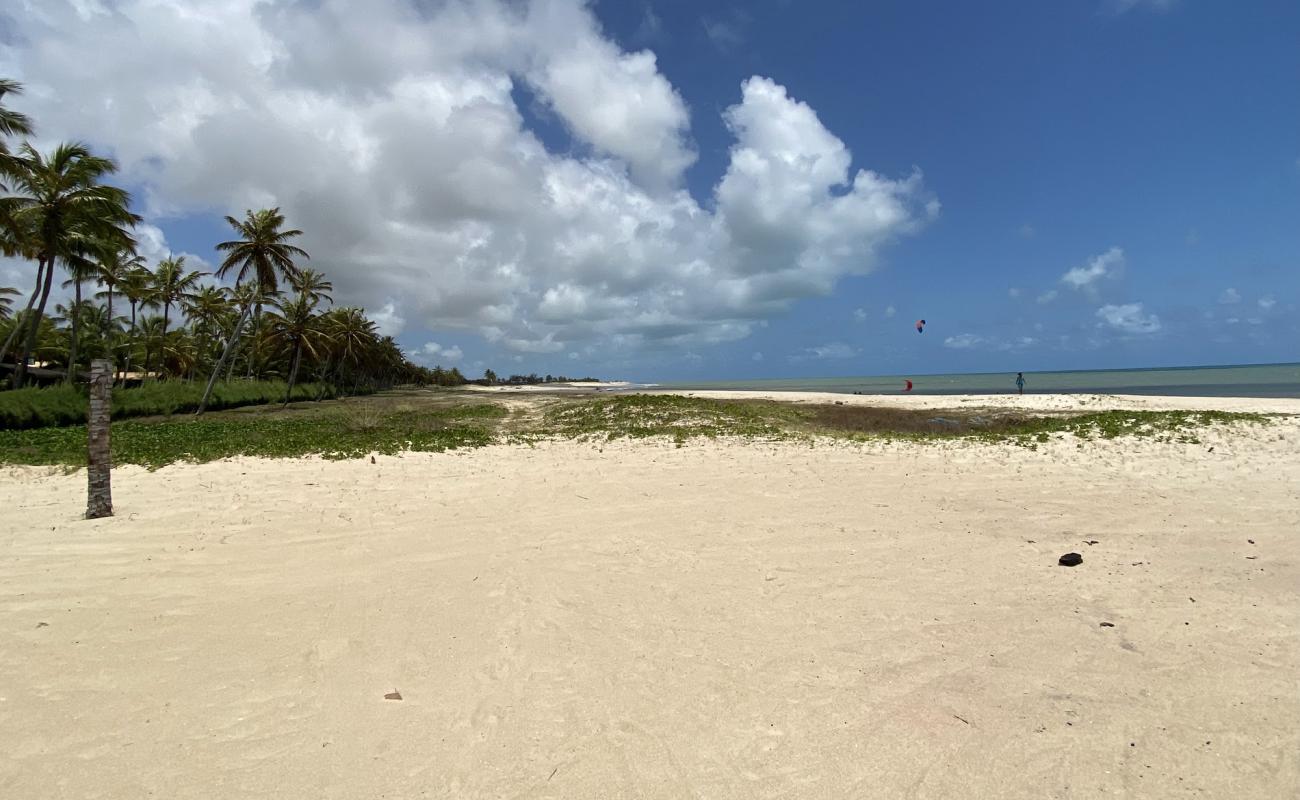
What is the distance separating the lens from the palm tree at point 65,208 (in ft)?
Answer: 81.4

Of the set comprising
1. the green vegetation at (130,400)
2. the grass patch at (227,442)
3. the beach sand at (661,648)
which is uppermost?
the green vegetation at (130,400)

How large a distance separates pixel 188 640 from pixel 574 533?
4.12 meters

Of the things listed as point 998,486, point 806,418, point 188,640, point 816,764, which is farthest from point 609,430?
point 816,764

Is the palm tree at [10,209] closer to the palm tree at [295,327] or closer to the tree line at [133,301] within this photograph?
the tree line at [133,301]

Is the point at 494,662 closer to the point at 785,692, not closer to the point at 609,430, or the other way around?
the point at 785,692

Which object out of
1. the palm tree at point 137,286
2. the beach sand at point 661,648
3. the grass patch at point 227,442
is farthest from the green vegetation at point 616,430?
the palm tree at point 137,286

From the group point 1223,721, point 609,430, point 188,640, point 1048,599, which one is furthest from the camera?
point 609,430

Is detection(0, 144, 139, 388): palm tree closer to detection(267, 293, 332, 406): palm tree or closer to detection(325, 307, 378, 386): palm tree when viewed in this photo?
detection(267, 293, 332, 406): palm tree

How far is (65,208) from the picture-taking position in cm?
2577

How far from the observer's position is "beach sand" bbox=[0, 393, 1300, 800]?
3205 millimetres

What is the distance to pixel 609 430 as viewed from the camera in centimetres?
2022

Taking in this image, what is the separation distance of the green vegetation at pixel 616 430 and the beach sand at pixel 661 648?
584cm

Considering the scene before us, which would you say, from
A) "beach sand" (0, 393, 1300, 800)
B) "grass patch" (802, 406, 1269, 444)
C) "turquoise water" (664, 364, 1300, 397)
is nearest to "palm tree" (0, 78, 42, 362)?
"beach sand" (0, 393, 1300, 800)

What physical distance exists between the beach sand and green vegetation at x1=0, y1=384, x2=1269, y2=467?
584cm
